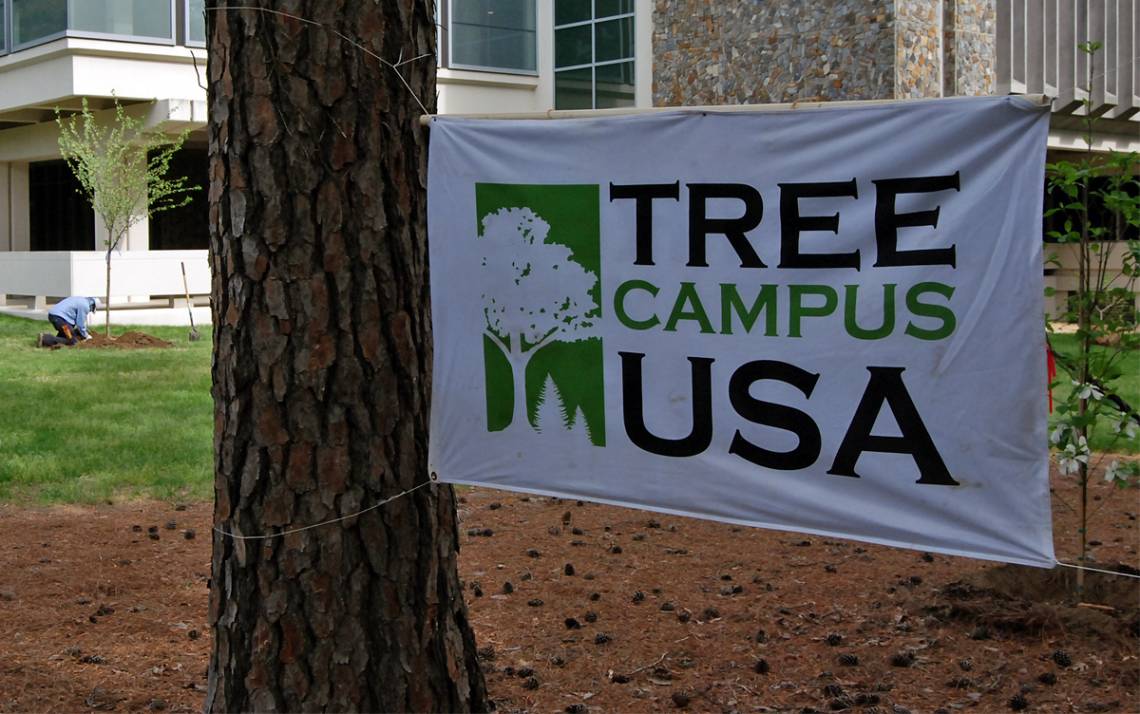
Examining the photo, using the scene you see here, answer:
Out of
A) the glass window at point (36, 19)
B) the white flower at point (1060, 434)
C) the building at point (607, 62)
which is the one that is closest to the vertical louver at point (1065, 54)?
the building at point (607, 62)

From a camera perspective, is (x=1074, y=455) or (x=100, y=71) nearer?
(x=1074, y=455)

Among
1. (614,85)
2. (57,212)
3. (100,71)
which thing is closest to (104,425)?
(100,71)

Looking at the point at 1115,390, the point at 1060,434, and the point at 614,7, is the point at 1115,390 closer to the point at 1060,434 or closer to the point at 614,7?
the point at 1060,434

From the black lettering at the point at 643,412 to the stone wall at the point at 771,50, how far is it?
65.2ft

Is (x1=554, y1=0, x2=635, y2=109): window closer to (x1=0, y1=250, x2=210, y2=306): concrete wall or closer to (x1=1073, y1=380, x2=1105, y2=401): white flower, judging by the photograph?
(x1=0, y1=250, x2=210, y2=306): concrete wall

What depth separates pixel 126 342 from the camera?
19.0 metres

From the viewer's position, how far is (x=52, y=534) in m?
7.22

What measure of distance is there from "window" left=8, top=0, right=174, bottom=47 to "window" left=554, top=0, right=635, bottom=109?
9002 millimetres

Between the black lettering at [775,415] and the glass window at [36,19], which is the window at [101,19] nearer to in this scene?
the glass window at [36,19]

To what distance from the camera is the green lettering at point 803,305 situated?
151 inches

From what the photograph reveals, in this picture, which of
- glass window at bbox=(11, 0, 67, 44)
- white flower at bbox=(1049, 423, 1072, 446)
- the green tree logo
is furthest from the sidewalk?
the green tree logo

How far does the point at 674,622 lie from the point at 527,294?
199 cm

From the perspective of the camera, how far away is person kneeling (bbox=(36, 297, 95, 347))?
19031 millimetres

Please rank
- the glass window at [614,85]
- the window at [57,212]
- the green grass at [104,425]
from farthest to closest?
1. the window at [57,212]
2. the glass window at [614,85]
3. the green grass at [104,425]
